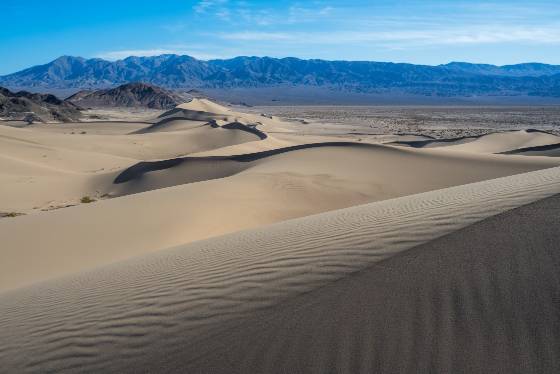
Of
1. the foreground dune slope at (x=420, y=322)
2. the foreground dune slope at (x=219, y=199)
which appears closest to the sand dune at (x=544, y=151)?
the foreground dune slope at (x=219, y=199)

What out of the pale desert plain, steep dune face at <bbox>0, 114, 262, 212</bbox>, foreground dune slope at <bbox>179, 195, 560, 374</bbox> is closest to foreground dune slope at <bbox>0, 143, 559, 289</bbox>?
the pale desert plain

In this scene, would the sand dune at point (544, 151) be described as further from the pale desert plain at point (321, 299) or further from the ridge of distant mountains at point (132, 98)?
the ridge of distant mountains at point (132, 98)

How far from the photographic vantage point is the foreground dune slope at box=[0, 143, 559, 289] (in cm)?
857

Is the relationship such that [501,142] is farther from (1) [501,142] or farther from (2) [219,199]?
(2) [219,199]

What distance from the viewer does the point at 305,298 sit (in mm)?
3613

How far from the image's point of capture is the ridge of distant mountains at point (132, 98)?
371 ft

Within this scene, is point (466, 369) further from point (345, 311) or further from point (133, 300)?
point (133, 300)

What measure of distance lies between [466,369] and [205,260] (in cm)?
313

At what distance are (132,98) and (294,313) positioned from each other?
402ft

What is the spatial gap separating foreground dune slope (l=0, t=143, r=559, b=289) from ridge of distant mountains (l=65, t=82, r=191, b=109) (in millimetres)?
97904

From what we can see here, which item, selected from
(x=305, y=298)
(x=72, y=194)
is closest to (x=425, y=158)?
(x=72, y=194)

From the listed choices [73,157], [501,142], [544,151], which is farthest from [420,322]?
[501,142]

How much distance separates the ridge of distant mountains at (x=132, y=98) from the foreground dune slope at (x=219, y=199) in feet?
321

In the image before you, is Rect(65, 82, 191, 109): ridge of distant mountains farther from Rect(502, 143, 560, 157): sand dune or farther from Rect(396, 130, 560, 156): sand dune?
Rect(502, 143, 560, 157): sand dune
